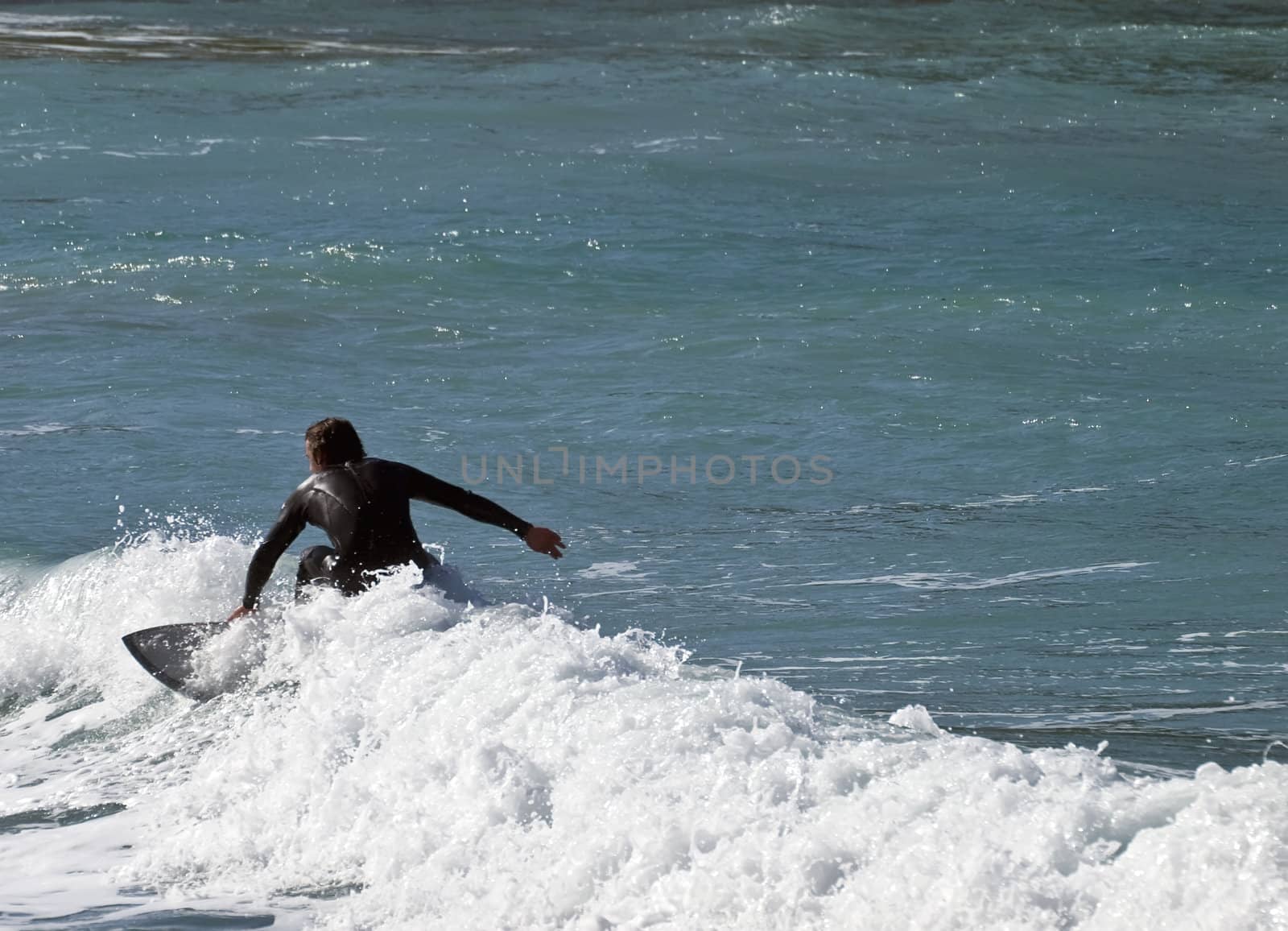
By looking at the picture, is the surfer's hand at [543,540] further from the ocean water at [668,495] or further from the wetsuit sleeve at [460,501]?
the ocean water at [668,495]

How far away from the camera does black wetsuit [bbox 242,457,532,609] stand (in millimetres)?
7723

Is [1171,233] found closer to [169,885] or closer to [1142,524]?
[1142,524]

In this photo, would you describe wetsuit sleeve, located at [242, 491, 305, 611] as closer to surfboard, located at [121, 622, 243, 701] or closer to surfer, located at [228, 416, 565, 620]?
surfer, located at [228, 416, 565, 620]

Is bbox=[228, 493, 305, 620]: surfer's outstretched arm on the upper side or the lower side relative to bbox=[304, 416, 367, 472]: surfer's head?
lower

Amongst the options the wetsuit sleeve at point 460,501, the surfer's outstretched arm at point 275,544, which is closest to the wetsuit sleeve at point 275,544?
the surfer's outstretched arm at point 275,544

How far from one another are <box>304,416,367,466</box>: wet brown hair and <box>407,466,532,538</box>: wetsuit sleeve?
0.28 m

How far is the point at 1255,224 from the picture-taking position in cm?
1992

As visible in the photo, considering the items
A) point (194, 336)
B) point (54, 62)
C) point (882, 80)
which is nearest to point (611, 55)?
point (882, 80)

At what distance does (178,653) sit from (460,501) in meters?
1.61

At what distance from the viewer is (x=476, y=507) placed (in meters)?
7.94

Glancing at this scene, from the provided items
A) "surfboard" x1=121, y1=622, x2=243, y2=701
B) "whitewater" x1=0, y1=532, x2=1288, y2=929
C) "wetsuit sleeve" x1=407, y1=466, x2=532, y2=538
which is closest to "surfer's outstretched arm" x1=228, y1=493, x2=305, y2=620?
"whitewater" x1=0, y1=532, x2=1288, y2=929

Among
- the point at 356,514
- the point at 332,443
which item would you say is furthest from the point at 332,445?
the point at 356,514

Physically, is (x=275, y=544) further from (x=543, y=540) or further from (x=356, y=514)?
(x=543, y=540)

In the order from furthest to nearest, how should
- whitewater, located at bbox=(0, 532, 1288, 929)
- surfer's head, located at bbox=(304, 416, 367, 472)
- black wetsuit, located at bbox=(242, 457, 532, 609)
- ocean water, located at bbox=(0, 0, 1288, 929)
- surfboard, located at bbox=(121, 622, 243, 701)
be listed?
surfboard, located at bbox=(121, 622, 243, 701) → surfer's head, located at bbox=(304, 416, 367, 472) → black wetsuit, located at bbox=(242, 457, 532, 609) → ocean water, located at bbox=(0, 0, 1288, 929) → whitewater, located at bbox=(0, 532, 1288, 929)
